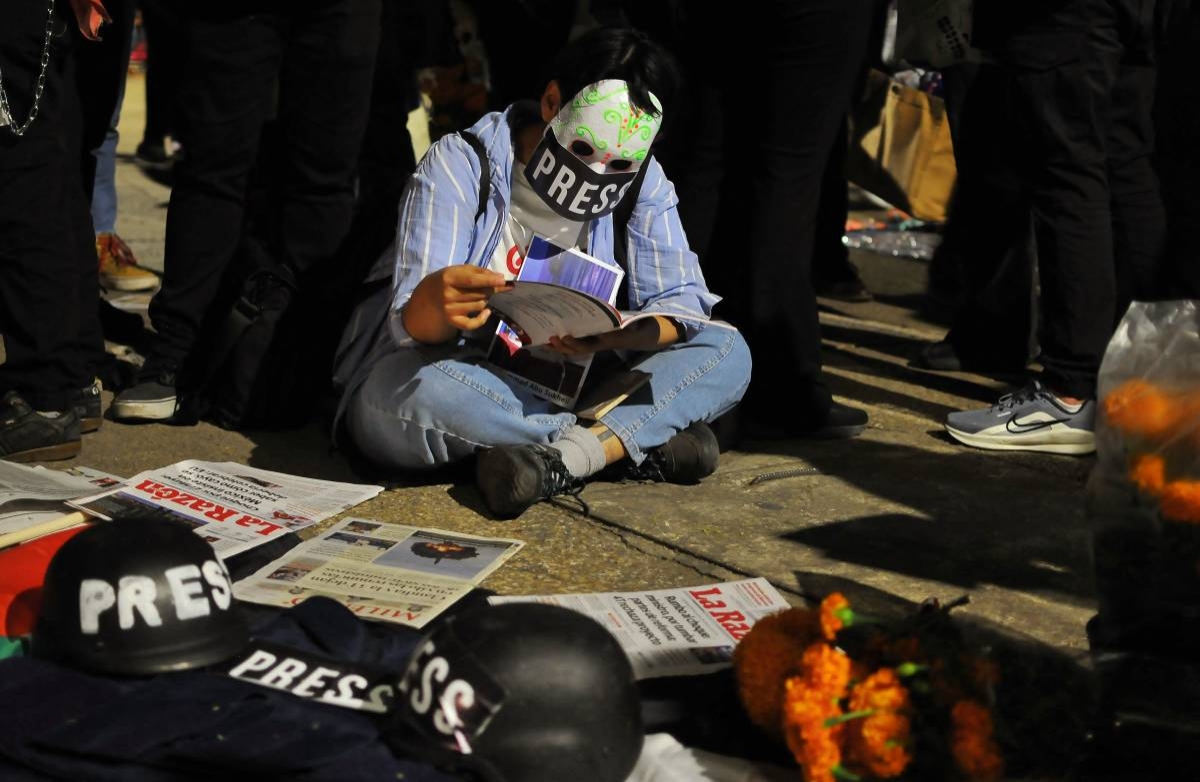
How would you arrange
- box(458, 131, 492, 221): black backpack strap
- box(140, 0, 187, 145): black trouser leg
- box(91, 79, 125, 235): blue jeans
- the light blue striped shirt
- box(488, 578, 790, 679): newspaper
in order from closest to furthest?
box(488, 578, 790, 679): newspaper → the light blue striped shirt → box(458, 131, 492, 221): black backpack strap → box(91, 79, 125, 235): blue jeans → box(140, 0, 187, 145): black trouser leg

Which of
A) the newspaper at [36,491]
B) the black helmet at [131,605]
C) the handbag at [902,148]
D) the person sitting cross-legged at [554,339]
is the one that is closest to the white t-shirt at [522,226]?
the person sitting cross-legged at [554,339]

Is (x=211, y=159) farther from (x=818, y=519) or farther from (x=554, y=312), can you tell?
(x=818, y=519)

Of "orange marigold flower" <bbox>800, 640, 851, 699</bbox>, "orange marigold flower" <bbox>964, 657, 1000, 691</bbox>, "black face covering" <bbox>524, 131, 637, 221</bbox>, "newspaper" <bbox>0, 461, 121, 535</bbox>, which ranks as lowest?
"newspaper" <bbox>0, 461, 121, 535</bbox>

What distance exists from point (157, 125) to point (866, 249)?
403 cm

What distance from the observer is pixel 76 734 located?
5.74ft

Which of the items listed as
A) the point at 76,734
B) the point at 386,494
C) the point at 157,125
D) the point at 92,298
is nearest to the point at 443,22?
the point at 92,298

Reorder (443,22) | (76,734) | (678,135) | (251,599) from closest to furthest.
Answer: (76,734)
(251,599)
(678,135)
(443,22)

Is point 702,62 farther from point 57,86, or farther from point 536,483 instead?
point 57,86

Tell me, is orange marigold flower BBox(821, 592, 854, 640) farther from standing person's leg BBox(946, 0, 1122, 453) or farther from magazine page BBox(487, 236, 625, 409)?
standing person's leg BBox(946, 0, 1122, 453)

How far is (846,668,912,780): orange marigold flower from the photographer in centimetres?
168

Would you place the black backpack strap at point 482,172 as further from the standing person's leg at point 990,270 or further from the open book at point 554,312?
the standing person's leg at point 990,270

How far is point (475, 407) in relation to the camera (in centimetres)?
302

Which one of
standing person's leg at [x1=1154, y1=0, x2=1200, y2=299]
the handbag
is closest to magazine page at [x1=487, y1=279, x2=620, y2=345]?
standing person's leg at [x1=1154, y1=0, x2=1200, y2=299]

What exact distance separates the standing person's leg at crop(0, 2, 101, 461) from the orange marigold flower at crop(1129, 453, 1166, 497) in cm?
231
